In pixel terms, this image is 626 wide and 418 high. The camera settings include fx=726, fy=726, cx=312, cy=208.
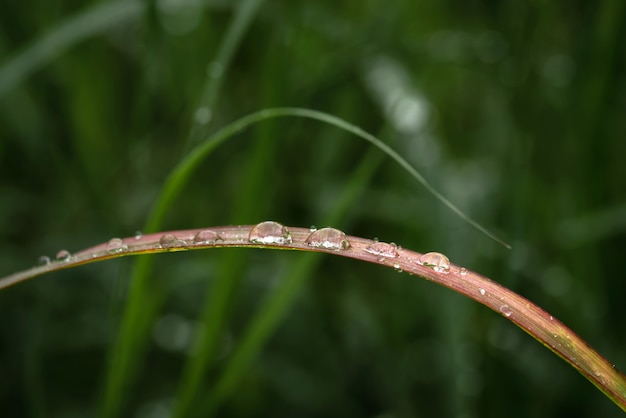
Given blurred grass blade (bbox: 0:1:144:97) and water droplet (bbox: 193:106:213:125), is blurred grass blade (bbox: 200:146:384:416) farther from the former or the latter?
blurred grass blade (bbox: 0:1:144:97)

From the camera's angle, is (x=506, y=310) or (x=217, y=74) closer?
(x=506, y=310)

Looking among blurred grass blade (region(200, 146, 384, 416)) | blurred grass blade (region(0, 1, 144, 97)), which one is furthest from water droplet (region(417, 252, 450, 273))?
blurred grass blade (region(0, 1, 144, 97))

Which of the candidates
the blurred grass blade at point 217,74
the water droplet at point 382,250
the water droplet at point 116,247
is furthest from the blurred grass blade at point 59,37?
the water droplet at point 382,250

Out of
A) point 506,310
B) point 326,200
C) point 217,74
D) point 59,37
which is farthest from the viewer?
point 326,200

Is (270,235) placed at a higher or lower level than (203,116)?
lower

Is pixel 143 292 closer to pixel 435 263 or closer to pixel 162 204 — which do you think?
pixel 162 204

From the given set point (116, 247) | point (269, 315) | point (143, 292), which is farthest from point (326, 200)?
point (116, 247)
